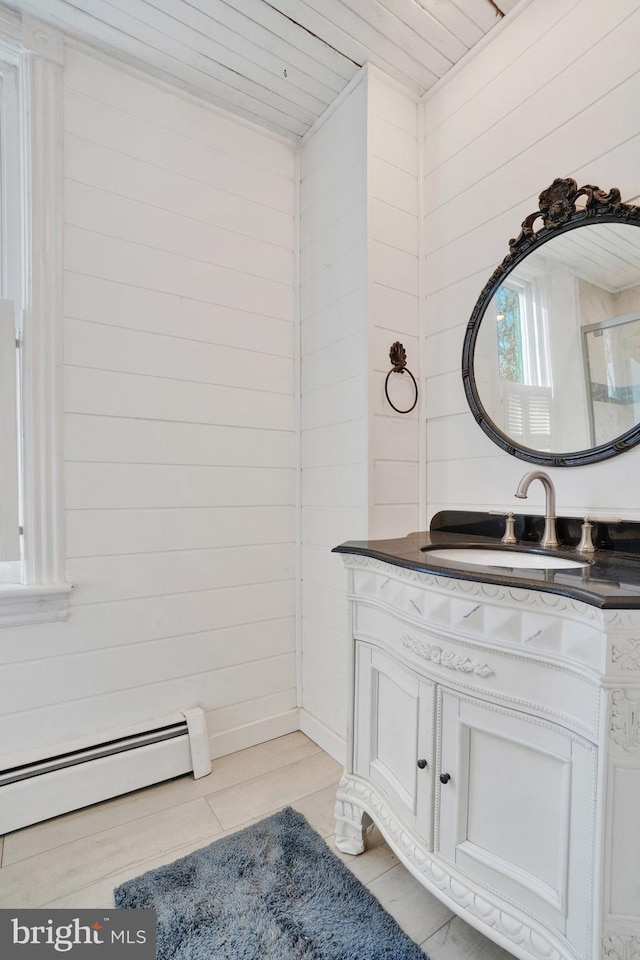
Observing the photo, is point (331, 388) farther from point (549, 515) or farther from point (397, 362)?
point (549, 515)

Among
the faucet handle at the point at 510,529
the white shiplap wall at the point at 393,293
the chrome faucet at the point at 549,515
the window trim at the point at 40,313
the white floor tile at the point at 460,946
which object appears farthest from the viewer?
the white shiplap wall at the point at 393,293

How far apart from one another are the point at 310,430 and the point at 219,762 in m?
1.36

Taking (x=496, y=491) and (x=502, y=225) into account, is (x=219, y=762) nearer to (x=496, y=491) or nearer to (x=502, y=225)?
(x=496, y=491)

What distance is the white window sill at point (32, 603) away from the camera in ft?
4.78

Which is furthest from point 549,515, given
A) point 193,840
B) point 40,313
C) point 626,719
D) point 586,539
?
point 40,313

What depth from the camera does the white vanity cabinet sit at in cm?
77

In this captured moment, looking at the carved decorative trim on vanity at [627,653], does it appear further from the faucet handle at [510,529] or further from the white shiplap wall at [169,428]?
the white shiplap wall at [169,428]

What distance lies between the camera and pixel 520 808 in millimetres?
920

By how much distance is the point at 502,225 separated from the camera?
5.04 ft

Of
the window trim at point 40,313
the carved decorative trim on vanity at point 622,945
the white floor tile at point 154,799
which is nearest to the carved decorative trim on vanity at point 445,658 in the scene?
the carved decorative trim on vanity at point 622,945

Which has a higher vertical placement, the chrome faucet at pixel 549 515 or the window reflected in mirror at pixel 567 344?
the window reflected in mirror at pixel 567 344

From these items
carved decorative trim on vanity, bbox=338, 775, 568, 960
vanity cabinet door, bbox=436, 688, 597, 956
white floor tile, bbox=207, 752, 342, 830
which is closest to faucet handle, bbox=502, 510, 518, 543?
vanity cabinet door, bbox=436, 688, 597, 956

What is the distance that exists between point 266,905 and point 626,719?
100 cm

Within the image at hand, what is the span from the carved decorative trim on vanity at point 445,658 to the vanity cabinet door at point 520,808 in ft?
0.22
